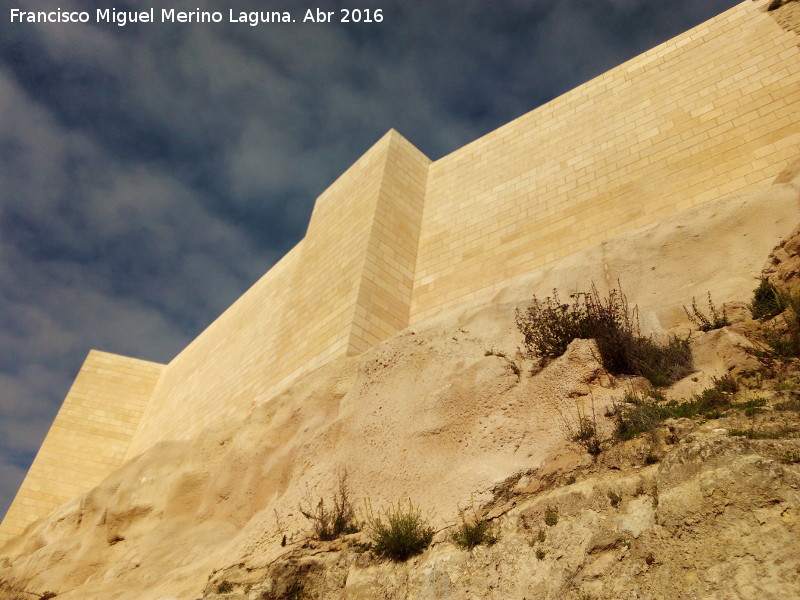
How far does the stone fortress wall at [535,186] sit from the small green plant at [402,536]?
4.01 meters

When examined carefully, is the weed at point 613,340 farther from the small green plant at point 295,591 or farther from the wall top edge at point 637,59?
the wall top edge at point 637,59

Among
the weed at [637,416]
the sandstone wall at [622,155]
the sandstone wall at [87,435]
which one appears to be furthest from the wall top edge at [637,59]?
the sandstone wall at [87,435]

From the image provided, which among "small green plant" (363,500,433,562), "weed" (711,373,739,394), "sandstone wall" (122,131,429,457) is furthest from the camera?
"sandstone wall" (122,131,429,457)

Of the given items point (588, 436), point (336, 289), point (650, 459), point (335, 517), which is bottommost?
point (335, 517)

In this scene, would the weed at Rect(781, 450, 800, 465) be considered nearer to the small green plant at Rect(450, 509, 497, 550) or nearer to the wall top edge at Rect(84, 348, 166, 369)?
the small green plant at Rect(450, 509, 497, 550)

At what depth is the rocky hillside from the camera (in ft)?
9.39

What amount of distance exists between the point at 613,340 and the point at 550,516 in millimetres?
1644

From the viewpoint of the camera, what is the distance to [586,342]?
4629 millimetres

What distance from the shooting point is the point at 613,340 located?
4574 millimetres

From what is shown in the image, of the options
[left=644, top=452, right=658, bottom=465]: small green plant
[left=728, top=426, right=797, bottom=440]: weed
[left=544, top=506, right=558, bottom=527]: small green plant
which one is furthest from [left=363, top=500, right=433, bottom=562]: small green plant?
[left=728, top=426, right=797, bottom=440]: weed

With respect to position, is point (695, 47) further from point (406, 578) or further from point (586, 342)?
point (406, 578)

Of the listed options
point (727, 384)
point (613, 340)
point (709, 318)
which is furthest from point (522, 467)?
point (709, 318)

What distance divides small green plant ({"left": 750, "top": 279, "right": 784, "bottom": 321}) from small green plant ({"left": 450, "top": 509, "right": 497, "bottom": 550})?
7.97ft

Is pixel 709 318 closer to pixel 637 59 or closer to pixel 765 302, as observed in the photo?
pixel 765 302
